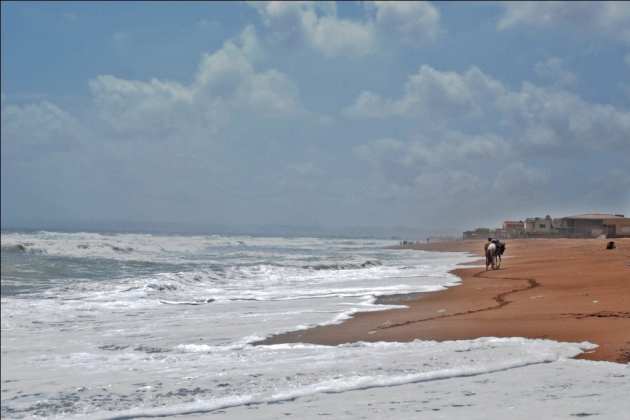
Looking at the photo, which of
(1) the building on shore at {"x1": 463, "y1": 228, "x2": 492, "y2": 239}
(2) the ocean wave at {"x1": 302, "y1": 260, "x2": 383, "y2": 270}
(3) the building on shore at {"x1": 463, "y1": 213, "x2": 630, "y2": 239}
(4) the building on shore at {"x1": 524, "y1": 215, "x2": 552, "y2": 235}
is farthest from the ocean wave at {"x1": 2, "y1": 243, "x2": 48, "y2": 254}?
(1) the building on shore at {"x1": 463, "y1": 228, "x2": 492, "y2": 239}

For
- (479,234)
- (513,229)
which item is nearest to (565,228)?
(513,229)

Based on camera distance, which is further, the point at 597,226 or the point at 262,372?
the point at 597,226

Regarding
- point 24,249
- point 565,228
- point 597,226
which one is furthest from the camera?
point 565,228

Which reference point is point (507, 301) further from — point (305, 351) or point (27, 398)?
point (27, 398)

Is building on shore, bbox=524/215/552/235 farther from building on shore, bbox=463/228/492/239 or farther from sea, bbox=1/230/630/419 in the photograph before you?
sea, bbox=1/230/630/419

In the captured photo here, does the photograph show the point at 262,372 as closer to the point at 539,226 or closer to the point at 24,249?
the point at 24,249

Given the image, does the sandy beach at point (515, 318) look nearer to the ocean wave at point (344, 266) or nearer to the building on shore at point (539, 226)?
the ocean wave at point (344, 266)

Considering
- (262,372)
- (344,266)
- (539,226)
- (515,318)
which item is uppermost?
(539,226)

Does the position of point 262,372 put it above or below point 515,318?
below

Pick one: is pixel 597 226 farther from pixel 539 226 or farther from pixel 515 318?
pixel 515 318

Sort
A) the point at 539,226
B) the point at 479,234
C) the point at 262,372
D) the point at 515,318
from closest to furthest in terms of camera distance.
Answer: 1. the point at 262,372
2. the point at 515,318
3. the point at 539,226
4. the point at 479,234

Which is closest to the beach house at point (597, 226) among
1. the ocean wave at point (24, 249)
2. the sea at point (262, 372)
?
the sea at point (262, 372)

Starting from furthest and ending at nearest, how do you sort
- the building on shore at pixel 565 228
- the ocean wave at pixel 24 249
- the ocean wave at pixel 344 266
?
1. the building on shore at pixel 565 228
2. the ocean wave at pixel 24 249
3. the ocean wave at pixel 344 266

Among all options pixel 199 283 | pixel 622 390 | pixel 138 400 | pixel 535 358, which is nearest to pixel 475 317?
pixel 535 358
